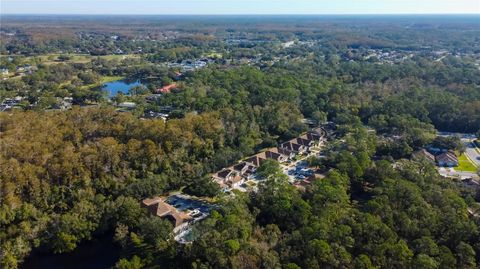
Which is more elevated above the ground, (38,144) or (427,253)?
(38,144)

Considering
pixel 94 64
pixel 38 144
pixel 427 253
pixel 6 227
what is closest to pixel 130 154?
pixel 38 144

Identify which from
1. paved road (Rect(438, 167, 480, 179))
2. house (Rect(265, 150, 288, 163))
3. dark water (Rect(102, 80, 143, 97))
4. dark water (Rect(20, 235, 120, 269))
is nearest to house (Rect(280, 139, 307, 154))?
house (Rect(265, 150, 288, 163))

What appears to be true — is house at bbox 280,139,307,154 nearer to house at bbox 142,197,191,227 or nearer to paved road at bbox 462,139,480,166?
house at bbox 142,197,191,227

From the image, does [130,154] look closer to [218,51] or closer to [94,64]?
[94,64]

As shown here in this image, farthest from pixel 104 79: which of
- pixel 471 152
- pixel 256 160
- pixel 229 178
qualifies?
pixel 471 152

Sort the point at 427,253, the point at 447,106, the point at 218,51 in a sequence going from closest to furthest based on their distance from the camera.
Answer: the point at 427,253
the point at 447,106
the point at 218,51

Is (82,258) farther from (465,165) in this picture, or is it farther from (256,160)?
(465,165)
